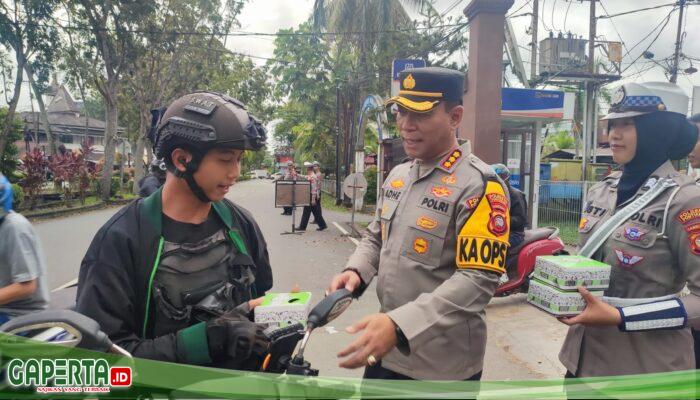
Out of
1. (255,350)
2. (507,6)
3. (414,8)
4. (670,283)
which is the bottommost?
(255,350)

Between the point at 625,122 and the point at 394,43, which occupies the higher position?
the point at 394,43

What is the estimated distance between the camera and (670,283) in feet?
5.88

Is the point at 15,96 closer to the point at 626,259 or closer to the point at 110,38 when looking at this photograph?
the point at 110,38

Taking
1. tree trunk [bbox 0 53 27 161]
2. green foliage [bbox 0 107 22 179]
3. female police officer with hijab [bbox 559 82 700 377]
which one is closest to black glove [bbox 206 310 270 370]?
female police officer with hijab [bbox 559 82 700 377]

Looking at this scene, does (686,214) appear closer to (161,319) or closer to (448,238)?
(448,238)

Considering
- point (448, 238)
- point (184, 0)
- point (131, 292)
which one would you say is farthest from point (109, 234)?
point (184, 0)

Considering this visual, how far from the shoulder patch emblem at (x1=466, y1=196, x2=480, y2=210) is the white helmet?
746 mm

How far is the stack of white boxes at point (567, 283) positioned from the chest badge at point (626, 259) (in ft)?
0.54

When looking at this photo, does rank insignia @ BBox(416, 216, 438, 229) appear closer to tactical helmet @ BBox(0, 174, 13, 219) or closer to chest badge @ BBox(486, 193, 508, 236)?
chest badge @ BBox(486, 193, 508, 236)

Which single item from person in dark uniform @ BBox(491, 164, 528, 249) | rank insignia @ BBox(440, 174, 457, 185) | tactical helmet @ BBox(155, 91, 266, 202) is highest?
tactical helmet @ BBox(155, 91, 266, 202)

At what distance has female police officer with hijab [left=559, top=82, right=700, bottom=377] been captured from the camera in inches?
64.9

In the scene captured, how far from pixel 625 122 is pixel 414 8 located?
18.8 meters

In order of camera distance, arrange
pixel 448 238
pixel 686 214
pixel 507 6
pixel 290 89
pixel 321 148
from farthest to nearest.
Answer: pixel 321 148, pixel 290 89, pixel 507 6, pixel 448 238, pixel 686 214

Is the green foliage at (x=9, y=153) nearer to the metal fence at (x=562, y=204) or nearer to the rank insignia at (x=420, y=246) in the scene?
the metal fence at (x=562, y=204)
